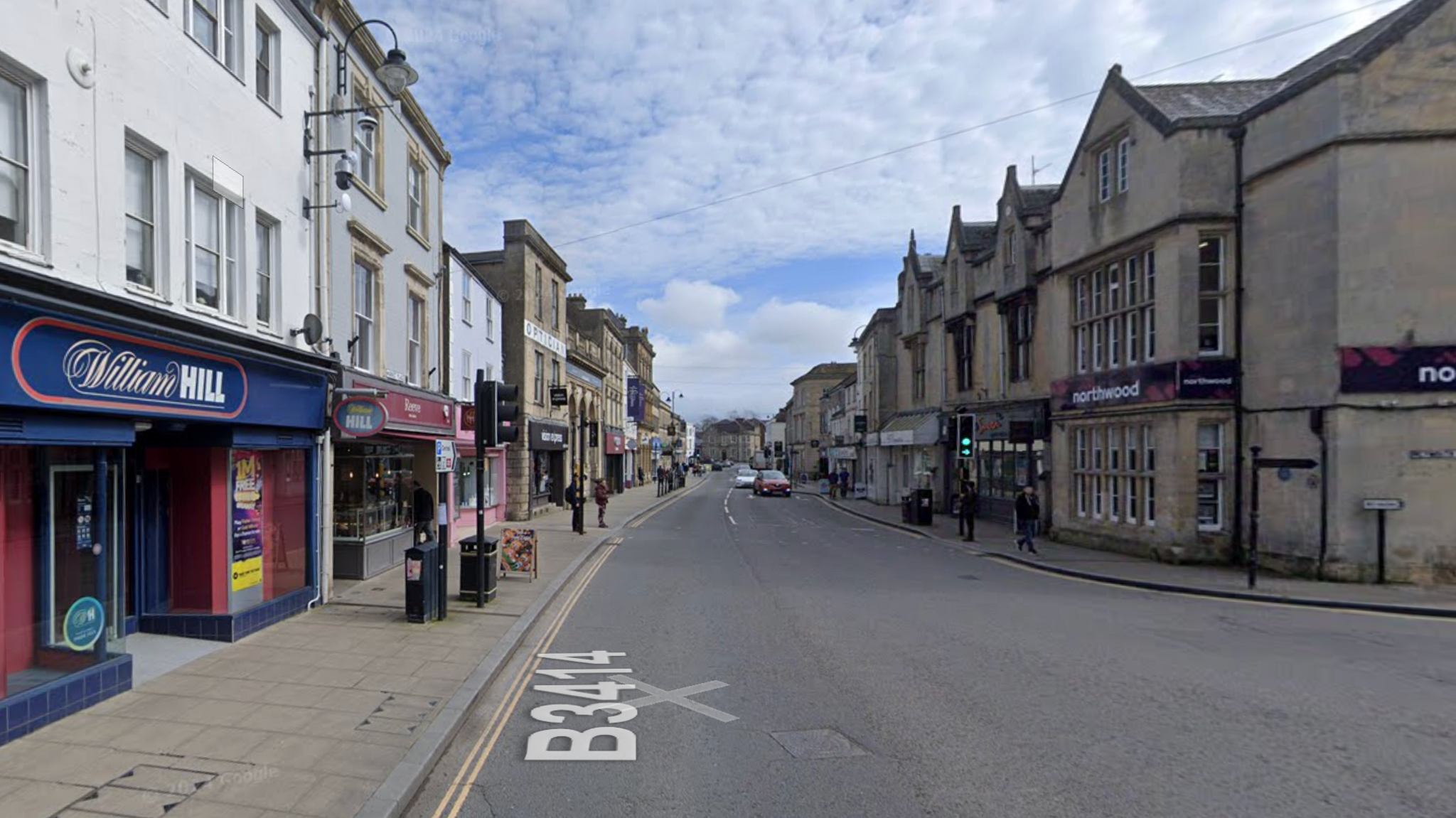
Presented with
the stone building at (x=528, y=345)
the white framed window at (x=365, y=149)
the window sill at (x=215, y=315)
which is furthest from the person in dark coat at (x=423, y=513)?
the stone building at (x=528, y=345)

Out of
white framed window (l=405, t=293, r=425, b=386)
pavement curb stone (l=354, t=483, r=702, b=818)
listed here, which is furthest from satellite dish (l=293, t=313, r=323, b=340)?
white framed window (l=405, t=293, r=425, b=386)

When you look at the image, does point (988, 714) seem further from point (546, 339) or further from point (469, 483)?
point (546, 339)

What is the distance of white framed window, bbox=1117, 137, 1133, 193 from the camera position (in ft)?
59.3

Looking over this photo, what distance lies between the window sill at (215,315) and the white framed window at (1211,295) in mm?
17196

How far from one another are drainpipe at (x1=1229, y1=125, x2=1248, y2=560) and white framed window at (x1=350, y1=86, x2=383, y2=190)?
55.8 feet

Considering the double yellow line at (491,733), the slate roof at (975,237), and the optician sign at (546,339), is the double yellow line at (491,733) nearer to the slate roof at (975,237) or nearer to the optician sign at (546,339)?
the optician sign at (546,339)

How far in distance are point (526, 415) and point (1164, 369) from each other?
18.9 meters

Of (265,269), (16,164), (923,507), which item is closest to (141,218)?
(16,164)

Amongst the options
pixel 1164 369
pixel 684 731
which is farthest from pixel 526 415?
pixel 684 731

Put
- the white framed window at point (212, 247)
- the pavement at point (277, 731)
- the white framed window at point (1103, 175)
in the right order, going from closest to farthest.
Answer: the pavement at point (277, 731), the white framed window at point (212, 247), the white framed window at point (1103, 175)

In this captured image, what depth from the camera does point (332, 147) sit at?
11.6m

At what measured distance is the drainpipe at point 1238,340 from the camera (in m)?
Result: 15.8

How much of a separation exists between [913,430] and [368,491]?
2268 centimetres

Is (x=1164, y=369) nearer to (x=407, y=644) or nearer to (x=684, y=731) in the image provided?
(x=684, y=731)
